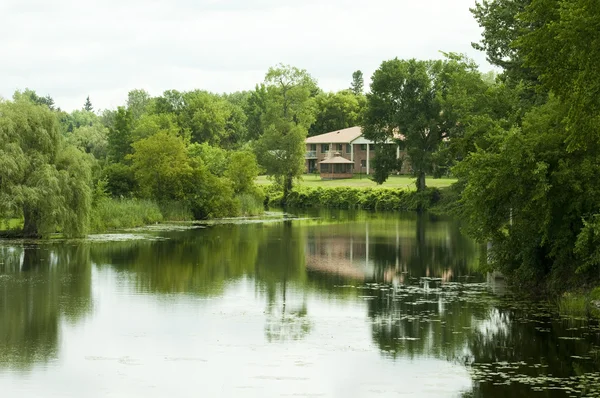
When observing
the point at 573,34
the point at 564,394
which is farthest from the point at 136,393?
the point at 573,34

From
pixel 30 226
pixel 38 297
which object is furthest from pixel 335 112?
pixel 38 297

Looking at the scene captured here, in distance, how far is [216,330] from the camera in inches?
914

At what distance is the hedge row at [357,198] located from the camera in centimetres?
8700

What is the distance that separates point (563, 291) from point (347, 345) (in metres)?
8.90

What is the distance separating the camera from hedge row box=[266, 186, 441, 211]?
8700cm

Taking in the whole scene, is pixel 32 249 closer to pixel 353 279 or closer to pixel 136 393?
pixel 353 279

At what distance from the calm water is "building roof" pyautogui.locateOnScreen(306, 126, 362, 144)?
261ft

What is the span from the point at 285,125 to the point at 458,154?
5061 centimetres

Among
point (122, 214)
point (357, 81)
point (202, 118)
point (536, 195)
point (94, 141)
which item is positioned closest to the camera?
point (536, 195)

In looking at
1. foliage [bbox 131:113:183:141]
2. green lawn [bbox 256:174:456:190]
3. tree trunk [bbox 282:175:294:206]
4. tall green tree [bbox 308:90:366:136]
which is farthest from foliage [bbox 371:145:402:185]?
tall green tree [bbox 308:90:366:136]

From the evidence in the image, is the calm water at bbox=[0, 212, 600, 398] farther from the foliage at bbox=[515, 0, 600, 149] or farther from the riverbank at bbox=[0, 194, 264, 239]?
the riverbank at bbox=[0, 194, 264, 239]

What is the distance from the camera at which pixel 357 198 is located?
9319 centimetres

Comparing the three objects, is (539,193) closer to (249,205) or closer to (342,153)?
(249,205)

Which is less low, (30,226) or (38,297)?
(30,226)
